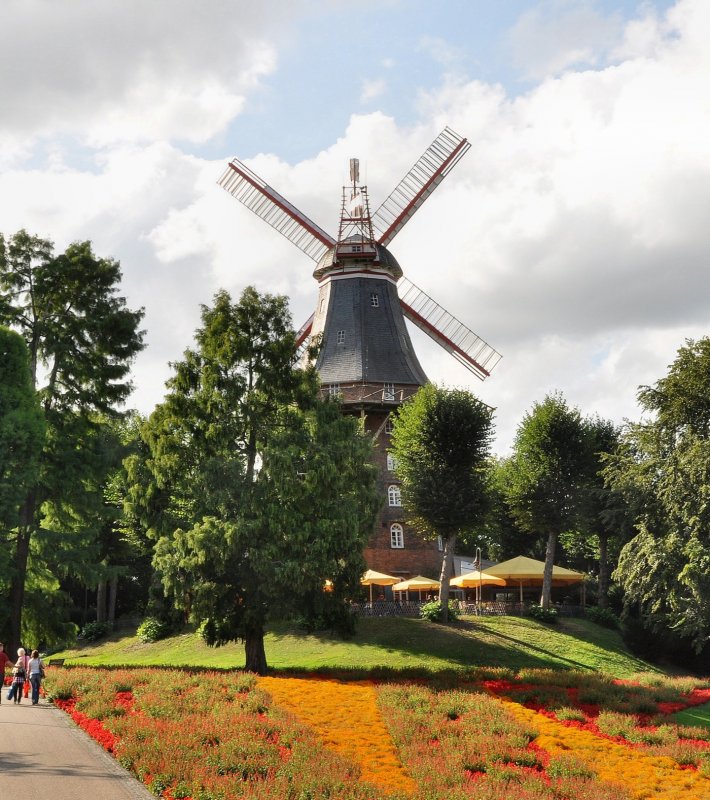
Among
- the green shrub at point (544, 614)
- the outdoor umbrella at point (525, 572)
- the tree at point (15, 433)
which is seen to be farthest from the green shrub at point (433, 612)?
the tree at point (15, 433)

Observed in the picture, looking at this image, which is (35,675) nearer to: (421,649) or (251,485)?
(251,485)

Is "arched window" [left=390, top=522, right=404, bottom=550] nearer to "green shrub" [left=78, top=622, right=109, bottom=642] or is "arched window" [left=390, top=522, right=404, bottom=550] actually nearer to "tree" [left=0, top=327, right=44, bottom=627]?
"green shrub" [left=78, top=622, right=109, bottom=642]

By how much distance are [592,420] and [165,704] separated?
137 ft

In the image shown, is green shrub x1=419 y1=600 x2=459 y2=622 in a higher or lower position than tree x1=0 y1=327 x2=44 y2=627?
lower

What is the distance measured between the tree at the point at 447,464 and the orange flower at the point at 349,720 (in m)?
19.2

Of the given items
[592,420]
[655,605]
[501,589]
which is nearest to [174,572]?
[655,605]

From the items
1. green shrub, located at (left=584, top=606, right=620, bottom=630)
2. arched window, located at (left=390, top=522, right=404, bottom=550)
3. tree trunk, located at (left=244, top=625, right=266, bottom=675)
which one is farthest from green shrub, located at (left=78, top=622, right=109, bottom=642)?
green shrub, located at (left=584, top=606, right=620, bottom=630)

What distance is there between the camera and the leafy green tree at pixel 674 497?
38281mm

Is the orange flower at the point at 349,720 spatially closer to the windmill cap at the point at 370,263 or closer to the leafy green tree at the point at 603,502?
the leafy green tree at the point at 603,502

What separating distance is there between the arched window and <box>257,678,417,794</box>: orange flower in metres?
26.1

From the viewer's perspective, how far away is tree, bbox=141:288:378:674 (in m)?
29.5

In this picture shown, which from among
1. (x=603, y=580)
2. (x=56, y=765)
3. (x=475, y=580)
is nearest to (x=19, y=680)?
(x=56, y=765)

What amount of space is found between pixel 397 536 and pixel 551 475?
396 inches

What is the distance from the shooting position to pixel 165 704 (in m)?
20.0
